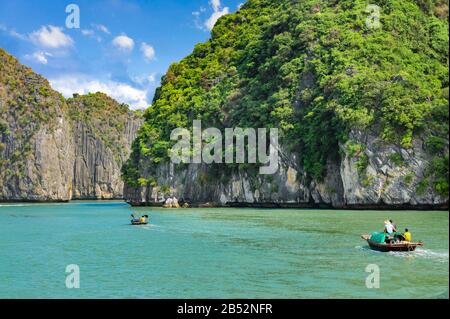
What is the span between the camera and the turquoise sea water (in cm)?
1658

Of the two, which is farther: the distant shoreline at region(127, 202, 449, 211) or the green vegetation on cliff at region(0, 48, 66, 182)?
the green vegetation on cliff at region(0, 48, 66, 182)

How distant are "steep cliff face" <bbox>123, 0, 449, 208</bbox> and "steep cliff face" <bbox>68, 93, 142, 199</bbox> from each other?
2995 inches

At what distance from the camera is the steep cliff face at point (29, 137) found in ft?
413

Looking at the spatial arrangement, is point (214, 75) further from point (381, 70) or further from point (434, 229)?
point (434, 229)

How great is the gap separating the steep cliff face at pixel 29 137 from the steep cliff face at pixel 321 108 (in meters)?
46.0

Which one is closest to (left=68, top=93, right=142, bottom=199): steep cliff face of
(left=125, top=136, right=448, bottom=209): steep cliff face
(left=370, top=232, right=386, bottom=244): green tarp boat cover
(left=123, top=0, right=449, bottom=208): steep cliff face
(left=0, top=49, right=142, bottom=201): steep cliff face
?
(left=0, top=49, right=142, bottom=201): steep cliff face

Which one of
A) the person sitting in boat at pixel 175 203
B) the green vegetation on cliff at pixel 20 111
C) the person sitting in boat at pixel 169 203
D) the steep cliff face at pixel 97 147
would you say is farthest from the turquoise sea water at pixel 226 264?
the steep cliff face at pixel 97 147

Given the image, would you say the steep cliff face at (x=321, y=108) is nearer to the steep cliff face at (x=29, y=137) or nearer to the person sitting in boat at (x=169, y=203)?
the person sitting in boat at (x=169, y=203)

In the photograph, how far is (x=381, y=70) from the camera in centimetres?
6094

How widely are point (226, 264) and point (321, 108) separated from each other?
4286 cm

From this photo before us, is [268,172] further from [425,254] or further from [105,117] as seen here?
[105,117]

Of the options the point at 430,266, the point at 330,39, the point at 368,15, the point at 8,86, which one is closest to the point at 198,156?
the point at 330,39

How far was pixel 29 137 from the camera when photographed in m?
129

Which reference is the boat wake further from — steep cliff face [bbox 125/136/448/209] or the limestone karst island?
steep cliff face [bbox 125/136/448/209]
